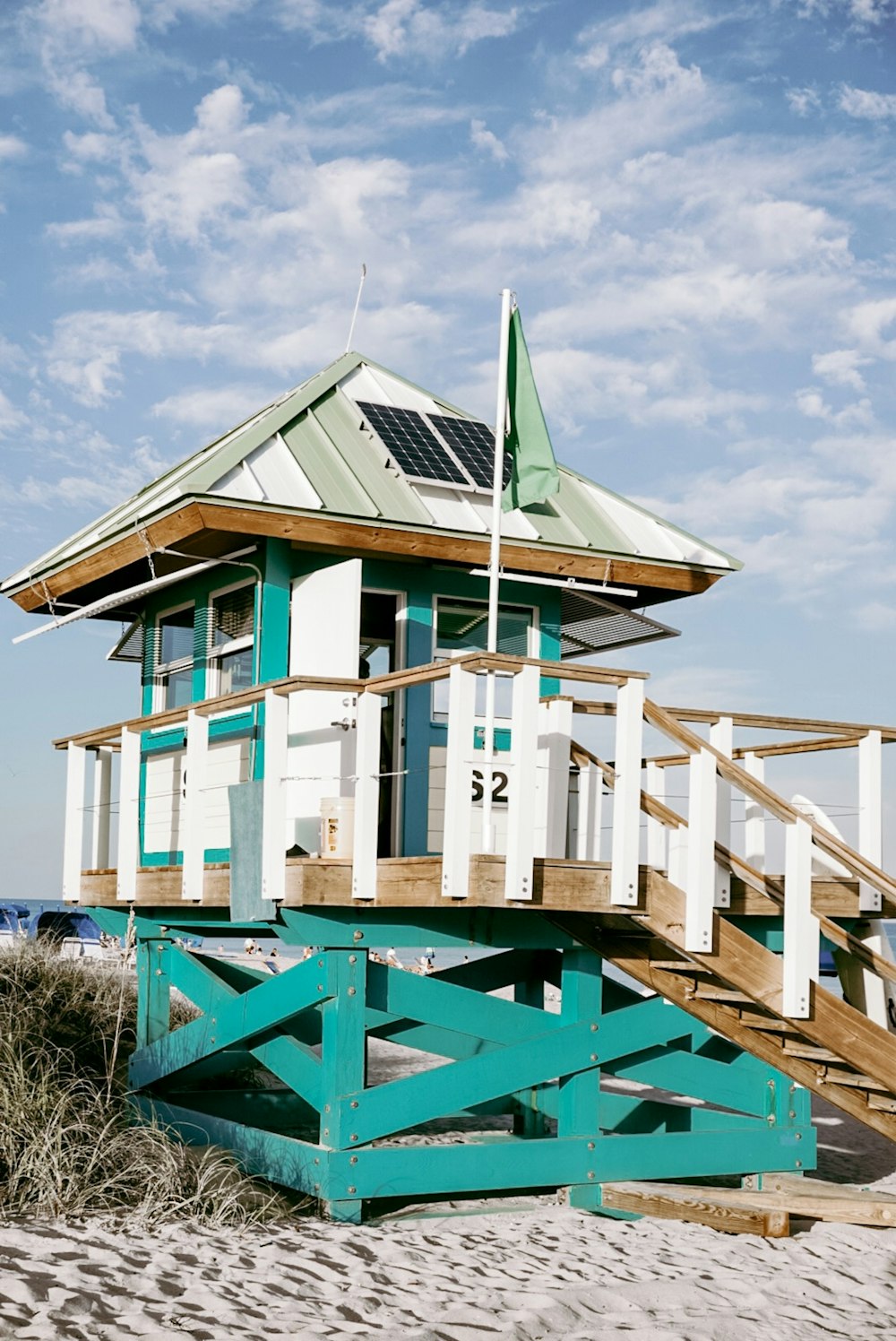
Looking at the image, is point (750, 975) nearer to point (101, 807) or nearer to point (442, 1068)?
point (442, 1068)

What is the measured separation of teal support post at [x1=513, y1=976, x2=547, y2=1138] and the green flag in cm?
390

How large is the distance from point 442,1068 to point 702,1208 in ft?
6.16

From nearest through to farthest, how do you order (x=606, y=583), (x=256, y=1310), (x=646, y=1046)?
(x=256, y=1310) → (x=646, y=1046) → (x=606, y=583)

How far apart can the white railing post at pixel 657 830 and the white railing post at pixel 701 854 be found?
0.71 m

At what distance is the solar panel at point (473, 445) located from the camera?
1177cm

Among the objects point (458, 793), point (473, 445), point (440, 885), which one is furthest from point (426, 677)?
point (473, 445)

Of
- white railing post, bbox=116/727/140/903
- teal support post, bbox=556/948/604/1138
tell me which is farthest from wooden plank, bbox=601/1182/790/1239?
white railing post, bbox=116/727/140/903

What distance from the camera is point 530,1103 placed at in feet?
40.5

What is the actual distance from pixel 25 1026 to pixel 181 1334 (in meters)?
5.98

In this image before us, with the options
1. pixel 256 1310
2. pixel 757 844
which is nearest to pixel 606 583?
pixel 757 844

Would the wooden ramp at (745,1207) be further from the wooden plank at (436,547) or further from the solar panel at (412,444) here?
the solar panel at (412,444)

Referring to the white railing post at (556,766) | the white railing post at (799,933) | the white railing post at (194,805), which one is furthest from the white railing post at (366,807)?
the white railing post at (799,933)

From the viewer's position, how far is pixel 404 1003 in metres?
9.48

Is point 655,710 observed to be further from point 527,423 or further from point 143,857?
point 143,857
